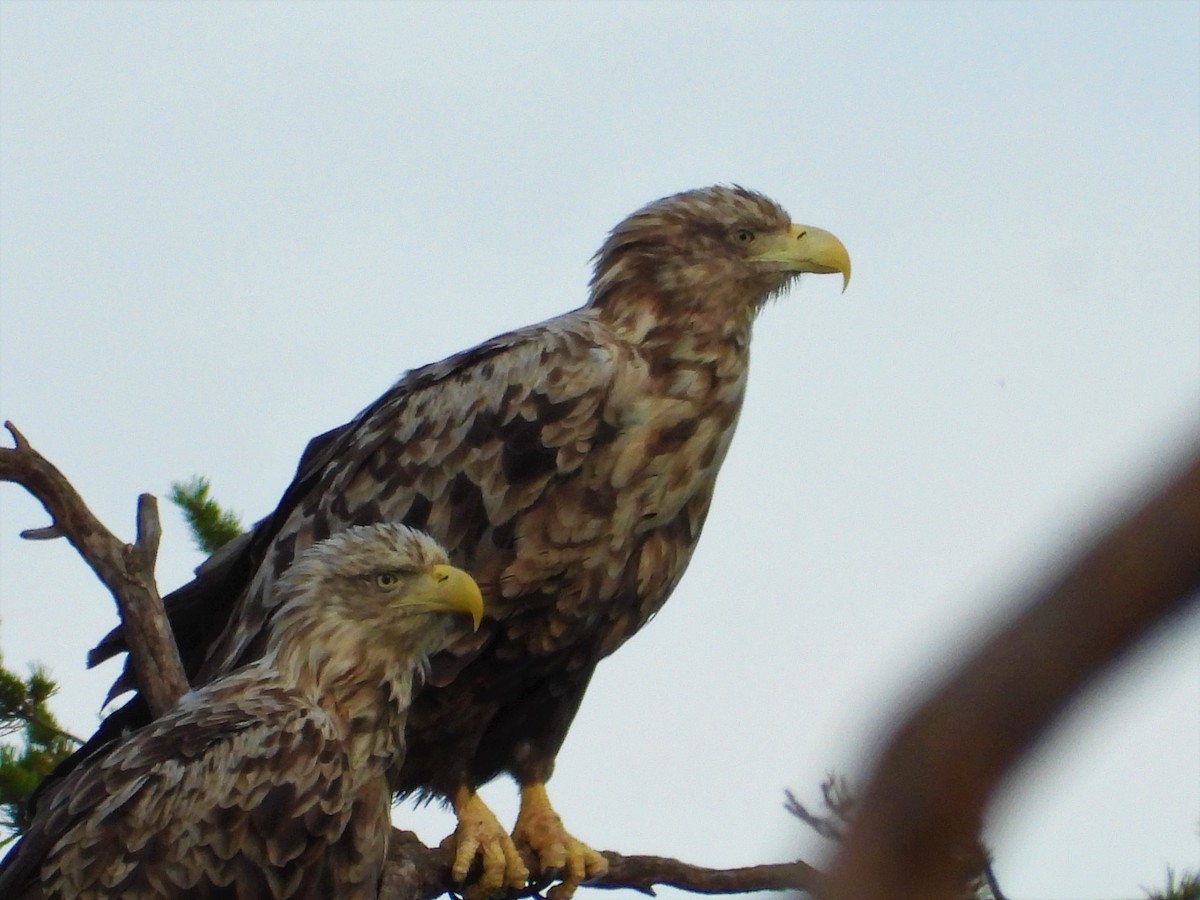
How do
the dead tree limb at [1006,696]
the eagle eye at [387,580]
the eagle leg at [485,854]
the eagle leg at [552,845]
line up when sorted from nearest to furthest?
the dead tree limb at [1006,696]
the eagle eye at [387,580]
the eagle leg at [485,854]
the eagle leg at [552,845]

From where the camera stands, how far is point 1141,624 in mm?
750

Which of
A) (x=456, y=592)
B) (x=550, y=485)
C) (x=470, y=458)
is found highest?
(x=470, y=458)

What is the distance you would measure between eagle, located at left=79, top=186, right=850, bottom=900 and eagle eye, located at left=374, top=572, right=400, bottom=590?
0.33 metres

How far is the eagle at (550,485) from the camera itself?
17.5 feet

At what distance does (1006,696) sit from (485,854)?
4.77 metres

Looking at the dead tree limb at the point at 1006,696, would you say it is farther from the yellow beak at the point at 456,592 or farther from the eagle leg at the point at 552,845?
the eagle leg at the point at 552,845

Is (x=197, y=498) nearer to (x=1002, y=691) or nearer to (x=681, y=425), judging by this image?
(x=681, y=425)

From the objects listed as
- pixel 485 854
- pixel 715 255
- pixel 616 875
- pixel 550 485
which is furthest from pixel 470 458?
pixel 616 875

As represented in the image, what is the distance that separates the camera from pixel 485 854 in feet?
17.5

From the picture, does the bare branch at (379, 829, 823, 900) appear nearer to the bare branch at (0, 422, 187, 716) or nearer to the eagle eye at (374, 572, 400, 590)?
the eagle eye at (374, 572, 400, 590)

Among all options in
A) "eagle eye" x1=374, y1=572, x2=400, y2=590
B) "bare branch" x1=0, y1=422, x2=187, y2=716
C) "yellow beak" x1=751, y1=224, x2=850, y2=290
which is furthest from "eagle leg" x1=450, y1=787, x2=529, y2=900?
"yellow beak" x1=751, y1=224, x2=850, y2=290

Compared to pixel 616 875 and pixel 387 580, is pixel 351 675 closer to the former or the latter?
pixel 387 580

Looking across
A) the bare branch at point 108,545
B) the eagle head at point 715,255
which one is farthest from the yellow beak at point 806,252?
the bare branch at point 108,545

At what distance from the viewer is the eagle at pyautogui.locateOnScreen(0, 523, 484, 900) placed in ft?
14.4
